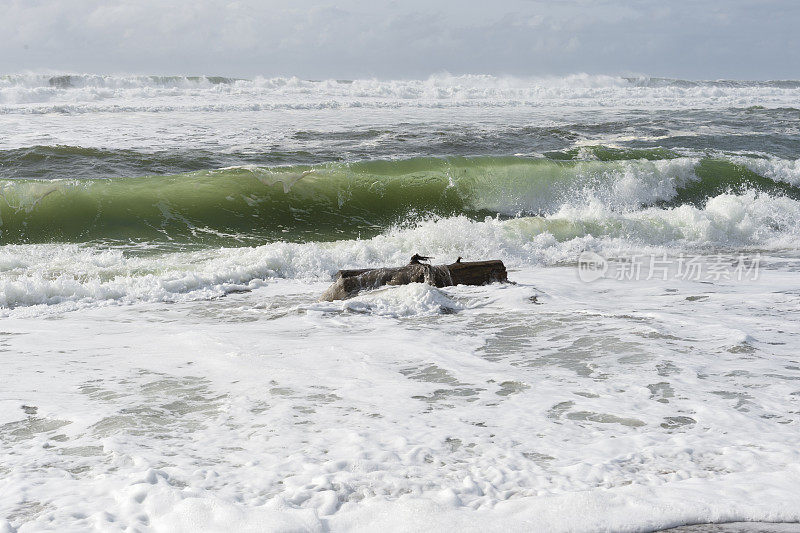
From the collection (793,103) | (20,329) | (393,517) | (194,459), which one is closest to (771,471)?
(393,517)

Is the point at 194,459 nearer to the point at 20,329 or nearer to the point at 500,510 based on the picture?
the point at 500,510

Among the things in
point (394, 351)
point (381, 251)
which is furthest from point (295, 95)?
point (394, 351)

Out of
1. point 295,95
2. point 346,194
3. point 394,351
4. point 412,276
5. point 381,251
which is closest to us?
point 394,351

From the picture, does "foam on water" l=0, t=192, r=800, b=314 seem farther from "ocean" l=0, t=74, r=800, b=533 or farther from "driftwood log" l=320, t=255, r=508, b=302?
"driftwood log" l=320, t=255, r=508, b=302

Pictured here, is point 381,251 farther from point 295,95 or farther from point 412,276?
point 295,95

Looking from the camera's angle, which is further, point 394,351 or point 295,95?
point 295,95

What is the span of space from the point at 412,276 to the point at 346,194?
22.5 feet

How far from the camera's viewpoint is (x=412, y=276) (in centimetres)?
667

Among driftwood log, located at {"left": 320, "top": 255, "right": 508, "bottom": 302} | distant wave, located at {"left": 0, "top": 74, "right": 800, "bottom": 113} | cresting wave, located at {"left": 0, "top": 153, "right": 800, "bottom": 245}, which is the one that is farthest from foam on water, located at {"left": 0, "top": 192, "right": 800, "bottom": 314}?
distant wave, located at {"left": 0, "top": 74, "right": 800, "bottom": 113}

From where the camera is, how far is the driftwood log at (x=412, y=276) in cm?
653

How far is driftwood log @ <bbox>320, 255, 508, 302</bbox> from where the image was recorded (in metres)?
6.53

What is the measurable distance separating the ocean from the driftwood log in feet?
0.61

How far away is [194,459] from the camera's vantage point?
10.2 ft

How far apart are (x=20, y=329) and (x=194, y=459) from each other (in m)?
3.33
